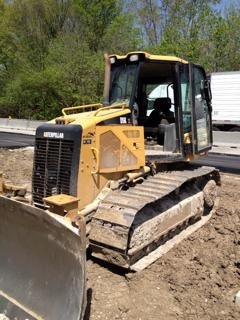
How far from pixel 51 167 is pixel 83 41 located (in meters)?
28.8

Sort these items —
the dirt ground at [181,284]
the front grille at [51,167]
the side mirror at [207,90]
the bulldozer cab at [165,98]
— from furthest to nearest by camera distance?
the side mirror at [207,90] → the bulldozer cab at [165,98] → the front grille at [51,167] → the dirt ground at [181,284]

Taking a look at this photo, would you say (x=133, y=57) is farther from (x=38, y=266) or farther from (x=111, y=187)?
(x=38, y=266)

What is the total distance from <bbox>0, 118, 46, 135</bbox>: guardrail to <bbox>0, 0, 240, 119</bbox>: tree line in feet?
13.6

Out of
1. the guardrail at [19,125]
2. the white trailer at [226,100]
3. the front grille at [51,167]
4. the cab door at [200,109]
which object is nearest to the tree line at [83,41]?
the guardrail at [19,125]

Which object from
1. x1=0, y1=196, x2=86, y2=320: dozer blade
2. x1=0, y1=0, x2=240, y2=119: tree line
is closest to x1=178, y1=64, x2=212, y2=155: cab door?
x1=0, y1=196, x2=86, y2=320: dozer blade

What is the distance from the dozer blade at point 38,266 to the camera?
14.9 ft

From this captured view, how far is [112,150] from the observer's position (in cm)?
647

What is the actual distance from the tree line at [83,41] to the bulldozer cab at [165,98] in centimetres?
2317

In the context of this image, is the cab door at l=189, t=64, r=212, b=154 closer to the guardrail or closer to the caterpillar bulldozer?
the caterpillar bulldozer

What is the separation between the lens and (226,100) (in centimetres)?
2430

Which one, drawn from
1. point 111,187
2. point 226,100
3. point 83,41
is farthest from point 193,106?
point 83,41

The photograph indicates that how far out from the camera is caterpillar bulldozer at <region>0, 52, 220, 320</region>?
4.87 m

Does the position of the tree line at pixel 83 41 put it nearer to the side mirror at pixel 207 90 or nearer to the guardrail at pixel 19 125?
the guardrail at pixel 19 125

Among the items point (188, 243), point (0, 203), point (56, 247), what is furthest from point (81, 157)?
point (188, 243)
